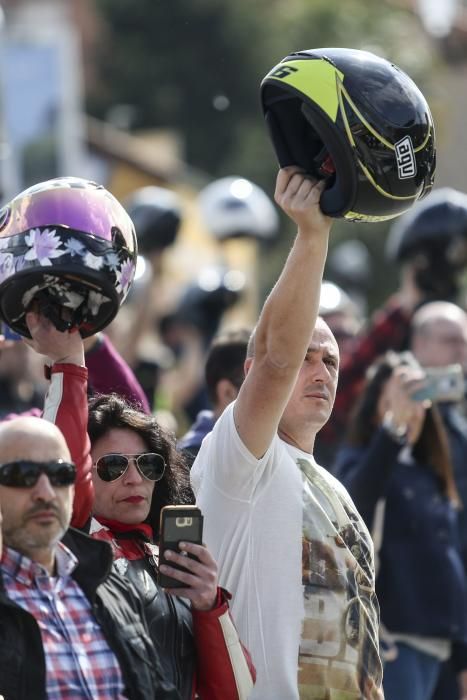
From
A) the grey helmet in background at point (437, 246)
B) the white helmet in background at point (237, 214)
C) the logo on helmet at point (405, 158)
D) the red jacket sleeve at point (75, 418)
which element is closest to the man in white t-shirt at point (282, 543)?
the logo on helmet at point (405, 158)

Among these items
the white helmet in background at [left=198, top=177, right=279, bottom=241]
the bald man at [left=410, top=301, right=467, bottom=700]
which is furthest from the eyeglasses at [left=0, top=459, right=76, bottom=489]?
the white helmet in background at [left=198, top=177, right=279, bottom=241]

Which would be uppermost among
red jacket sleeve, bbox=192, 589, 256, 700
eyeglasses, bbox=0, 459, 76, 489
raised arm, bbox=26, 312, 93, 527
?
raised arm, bbox=26, 312, 93, 527

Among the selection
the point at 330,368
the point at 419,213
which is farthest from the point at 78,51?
the point at 330,368

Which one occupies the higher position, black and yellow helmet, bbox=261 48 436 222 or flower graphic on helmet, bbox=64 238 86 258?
black and yellow helmet, bbox=261 48 436 222

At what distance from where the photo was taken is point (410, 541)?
273 inches

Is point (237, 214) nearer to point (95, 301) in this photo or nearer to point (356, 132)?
point (95, 301)

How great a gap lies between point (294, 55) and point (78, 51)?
4640 centimetres

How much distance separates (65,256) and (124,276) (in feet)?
0.72

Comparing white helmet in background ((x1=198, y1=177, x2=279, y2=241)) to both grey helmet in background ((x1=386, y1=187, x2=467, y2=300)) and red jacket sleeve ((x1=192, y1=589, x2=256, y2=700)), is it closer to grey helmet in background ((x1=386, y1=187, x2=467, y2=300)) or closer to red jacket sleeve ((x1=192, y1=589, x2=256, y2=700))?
grey helmet in background ((x1=386, y1=187, x2=467, y2=300))

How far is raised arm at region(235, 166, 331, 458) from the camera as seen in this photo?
13.5 ft

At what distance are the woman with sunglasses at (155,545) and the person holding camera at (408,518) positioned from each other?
2146 millimetres

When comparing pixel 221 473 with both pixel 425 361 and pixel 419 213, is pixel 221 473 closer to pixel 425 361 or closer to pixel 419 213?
pixel 425 361

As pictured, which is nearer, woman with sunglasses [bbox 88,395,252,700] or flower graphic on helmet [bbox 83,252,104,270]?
woman with sunglasses [bbox 88,395,252,700]

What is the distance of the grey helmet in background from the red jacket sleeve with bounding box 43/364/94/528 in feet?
15.1
